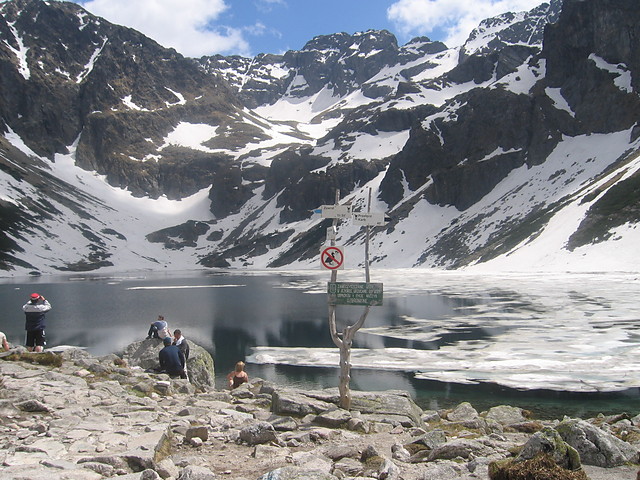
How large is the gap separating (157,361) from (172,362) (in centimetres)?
281

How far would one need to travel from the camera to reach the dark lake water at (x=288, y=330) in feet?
73.5

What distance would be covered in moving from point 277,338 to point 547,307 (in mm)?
24405

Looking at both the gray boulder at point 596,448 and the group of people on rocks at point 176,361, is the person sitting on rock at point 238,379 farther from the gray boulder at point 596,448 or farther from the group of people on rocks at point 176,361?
the gray boulder at point 596,448

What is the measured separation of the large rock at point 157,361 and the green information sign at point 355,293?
949 centimetres

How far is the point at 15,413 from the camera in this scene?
36.3 ft

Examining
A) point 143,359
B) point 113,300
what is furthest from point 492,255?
point 143,359

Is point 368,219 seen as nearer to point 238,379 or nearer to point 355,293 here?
point 355,293

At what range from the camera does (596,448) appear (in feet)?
29.5

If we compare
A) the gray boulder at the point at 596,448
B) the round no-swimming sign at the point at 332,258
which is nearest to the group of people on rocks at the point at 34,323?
the round no-swimming sign at the point at 332,258

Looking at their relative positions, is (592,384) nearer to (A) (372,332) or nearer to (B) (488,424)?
(B) (488,424)

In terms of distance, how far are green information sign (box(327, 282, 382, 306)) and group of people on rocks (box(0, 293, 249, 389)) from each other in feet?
25.1

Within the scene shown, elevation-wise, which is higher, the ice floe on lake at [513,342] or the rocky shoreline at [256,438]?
the rocky shoreline at [256,438]

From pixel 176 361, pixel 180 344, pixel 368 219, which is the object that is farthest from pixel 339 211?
pixel 180 344

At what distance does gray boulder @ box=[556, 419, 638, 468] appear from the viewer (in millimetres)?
8867
